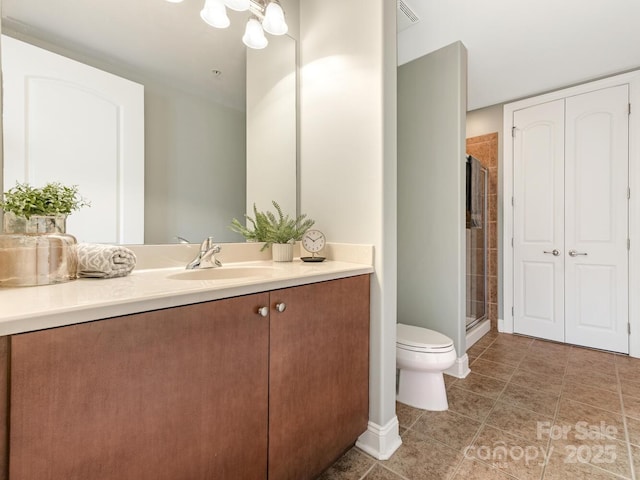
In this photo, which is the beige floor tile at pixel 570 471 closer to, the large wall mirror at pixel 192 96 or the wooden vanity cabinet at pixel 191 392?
the wooden vanity cabinet at pixel 191 392

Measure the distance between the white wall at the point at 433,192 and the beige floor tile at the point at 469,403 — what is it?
0.33 metres

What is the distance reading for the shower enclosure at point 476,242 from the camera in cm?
264

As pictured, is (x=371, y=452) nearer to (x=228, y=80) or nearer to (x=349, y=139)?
(x=349, y=139)

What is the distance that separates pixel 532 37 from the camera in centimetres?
217

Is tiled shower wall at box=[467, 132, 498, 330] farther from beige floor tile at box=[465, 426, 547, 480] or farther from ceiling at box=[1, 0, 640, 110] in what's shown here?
beige floor tile at box=[465, 426, 547, 480]

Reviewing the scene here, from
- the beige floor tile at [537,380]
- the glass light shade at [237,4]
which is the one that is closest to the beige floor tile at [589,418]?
the beige floor tile at [537,380]

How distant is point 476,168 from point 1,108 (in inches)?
122

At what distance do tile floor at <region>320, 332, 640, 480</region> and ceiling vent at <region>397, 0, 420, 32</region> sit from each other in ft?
8.07

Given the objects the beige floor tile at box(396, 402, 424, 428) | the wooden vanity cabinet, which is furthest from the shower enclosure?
the wooden vanity cabinet

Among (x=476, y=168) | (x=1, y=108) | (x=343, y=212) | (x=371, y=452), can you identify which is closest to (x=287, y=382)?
(x=371, y=452)

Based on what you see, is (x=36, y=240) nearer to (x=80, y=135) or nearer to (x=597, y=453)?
(x=80, y=135)

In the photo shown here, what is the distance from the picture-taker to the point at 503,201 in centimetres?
320

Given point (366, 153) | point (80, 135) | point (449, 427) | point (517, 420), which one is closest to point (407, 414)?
point (449, 427)

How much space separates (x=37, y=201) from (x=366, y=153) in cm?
→ 122
